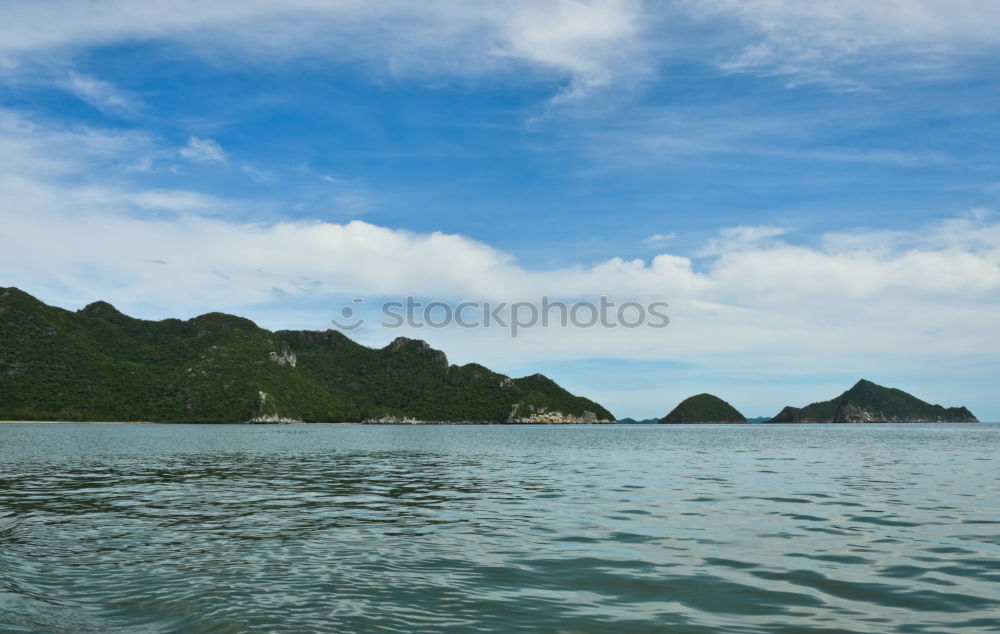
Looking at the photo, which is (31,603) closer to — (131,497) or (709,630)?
(709,630)

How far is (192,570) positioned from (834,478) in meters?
39.8

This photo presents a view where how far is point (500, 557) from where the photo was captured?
60.5 feet

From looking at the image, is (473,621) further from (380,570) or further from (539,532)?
(539,532)

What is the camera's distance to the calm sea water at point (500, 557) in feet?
42.1

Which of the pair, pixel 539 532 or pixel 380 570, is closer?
pixel 380 570

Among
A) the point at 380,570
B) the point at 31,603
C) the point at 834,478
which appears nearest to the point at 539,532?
the point at 380,570

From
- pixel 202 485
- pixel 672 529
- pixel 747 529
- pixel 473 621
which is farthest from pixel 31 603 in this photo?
pixel 202 485

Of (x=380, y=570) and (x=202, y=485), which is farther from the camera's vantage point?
(x=202, y=485)

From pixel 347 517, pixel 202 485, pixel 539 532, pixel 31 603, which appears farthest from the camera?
pixel 202 485

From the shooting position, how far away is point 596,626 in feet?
40.5

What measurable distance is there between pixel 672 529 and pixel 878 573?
7.57m

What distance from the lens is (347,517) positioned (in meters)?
26.0

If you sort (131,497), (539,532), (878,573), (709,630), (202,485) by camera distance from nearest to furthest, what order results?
(709,630)
(878,573)
(539,532)
(131,497)
(202,485)

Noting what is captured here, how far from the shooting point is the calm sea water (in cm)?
1283
